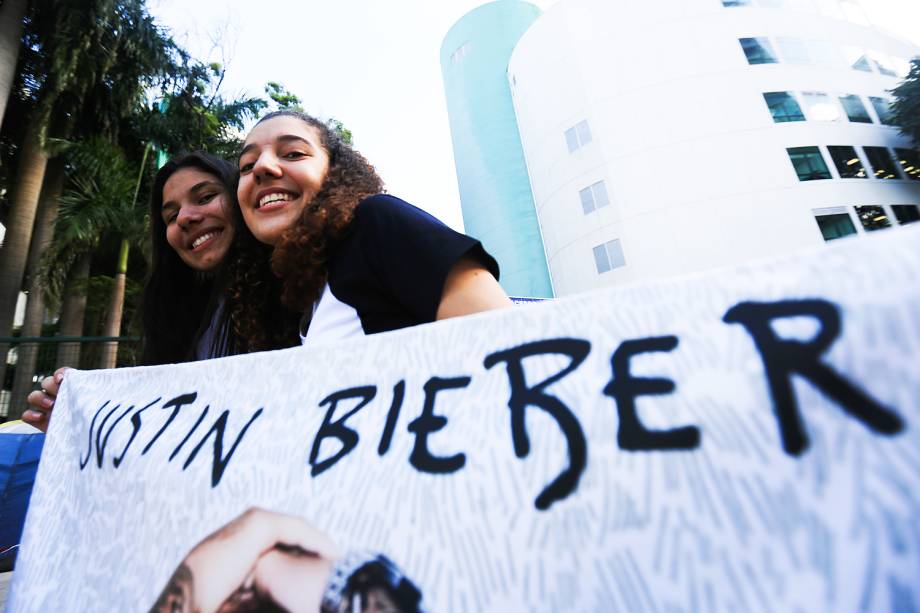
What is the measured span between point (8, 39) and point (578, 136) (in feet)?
60.6

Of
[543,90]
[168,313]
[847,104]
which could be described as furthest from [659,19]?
[168,313]

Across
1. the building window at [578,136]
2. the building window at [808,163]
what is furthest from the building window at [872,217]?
the building window at [578,136]

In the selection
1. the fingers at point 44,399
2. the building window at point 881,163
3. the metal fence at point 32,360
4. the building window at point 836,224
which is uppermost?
the building window at point 881,163

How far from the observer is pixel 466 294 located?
1061 mm

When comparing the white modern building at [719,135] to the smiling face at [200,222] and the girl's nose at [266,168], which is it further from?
the girl's nose at [266,168]

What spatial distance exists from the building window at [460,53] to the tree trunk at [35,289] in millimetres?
23275

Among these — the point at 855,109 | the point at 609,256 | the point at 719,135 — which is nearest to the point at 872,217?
the point at 855,109

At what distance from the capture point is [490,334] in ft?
2.49

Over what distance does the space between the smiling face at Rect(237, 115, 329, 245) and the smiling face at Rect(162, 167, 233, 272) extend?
0.56 metres

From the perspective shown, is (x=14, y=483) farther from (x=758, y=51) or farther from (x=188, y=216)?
(x=758, y=51)

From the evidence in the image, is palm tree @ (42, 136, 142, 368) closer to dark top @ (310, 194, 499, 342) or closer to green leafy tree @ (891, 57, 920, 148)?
dark top @ (310, 194, 499, 342)

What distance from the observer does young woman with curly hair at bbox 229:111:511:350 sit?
1077 mm

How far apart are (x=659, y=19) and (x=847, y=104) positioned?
8315 millimetres

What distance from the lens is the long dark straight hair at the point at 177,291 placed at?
2.12 m
